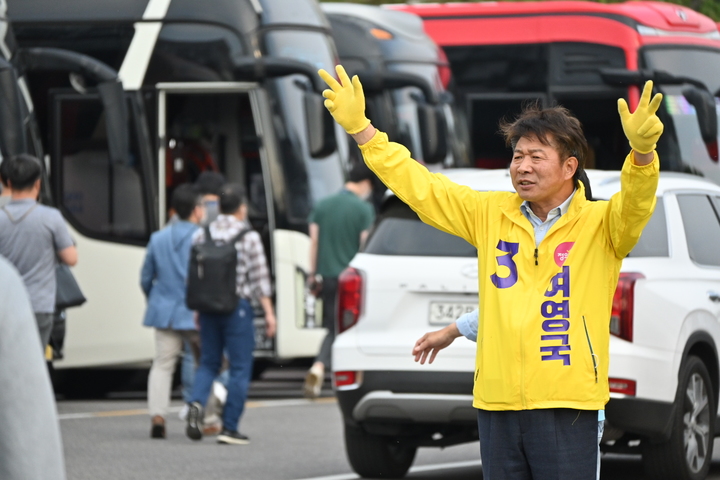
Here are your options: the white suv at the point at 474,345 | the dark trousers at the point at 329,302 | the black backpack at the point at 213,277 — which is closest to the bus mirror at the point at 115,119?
the dark trousers at the point at 329,302

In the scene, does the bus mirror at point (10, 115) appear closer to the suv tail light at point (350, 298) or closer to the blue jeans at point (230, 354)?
the blue jeans at point (230, 354)

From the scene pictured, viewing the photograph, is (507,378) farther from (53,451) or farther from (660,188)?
(660,188)

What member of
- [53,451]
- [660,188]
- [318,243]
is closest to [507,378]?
[53,451]

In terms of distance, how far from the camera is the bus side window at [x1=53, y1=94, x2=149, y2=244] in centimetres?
1304

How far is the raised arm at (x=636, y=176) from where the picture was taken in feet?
12.8

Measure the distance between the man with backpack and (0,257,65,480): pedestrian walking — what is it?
784 cm

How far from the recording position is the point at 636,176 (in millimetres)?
3998

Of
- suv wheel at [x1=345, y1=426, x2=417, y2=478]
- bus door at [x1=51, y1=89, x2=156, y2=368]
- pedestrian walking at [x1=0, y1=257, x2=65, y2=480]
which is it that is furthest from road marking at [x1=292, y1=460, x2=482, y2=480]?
pedestrian walking at [x1=0, y1=257, x2=65, y2=480]

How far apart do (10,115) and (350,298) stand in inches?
164

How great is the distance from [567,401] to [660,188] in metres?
3.77

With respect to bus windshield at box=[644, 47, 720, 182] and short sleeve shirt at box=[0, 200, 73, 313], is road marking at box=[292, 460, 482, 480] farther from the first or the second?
bus windshield at box=[644, 47, 720, 182]

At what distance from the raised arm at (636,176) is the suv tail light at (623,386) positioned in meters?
2.82

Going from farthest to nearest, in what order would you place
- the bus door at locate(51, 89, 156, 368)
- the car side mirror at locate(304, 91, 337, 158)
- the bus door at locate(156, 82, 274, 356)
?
the bus door at locate(156, 82, 274, 356) → the car side mirror at locate(304, 91, 337, 158) → the bus door at locate(51, 89, 156, 368)

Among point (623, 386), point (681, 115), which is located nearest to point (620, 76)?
point (681, 115)
